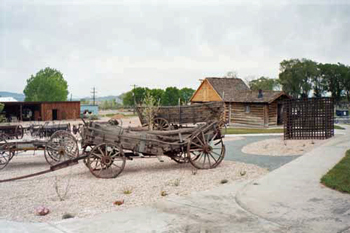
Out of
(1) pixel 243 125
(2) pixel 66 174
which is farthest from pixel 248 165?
(1) pixel 243 125

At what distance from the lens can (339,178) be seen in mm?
9445

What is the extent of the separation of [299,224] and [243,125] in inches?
1076

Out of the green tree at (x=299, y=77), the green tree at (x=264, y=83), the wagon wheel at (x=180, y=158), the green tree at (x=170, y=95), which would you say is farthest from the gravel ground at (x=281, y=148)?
the green tree at (x=170, y=95)

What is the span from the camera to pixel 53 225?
21.6 ft

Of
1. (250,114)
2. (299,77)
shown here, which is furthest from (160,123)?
(299,77)

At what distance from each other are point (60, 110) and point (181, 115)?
31.5 meters

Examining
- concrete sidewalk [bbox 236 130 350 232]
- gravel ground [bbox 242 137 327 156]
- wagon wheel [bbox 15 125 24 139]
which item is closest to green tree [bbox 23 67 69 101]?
wagon wheel [bbox 15 125 24 139]

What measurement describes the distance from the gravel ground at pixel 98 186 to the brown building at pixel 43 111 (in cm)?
3393

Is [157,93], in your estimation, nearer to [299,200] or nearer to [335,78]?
[335,78]

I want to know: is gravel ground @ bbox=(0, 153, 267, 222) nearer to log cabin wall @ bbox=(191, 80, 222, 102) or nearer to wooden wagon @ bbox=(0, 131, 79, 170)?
wooden wagon @ bbox=(0, 131, 79, 170)

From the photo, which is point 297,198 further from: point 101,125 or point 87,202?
point 101,125

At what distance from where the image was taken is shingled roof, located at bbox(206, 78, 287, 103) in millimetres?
31984

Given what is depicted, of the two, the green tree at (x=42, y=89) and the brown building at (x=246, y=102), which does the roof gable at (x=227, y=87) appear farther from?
the green tree at (x=42, y=89)

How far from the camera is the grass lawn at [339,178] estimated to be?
8.67 m
